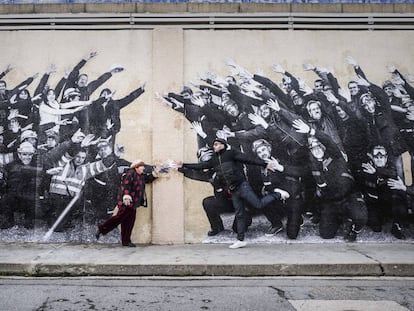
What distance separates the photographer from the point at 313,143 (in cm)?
805

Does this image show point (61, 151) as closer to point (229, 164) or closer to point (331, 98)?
point (229, 164)

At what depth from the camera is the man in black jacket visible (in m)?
7.38

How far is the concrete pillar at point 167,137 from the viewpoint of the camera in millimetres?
7867

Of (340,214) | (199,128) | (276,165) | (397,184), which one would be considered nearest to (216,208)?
(276,165)

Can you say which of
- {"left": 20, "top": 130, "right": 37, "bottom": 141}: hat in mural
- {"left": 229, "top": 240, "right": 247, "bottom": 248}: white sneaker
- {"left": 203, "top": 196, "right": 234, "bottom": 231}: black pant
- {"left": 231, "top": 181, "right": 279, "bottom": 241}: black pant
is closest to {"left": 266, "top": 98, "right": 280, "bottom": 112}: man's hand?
{"left": 231, "top": 181, "right": 279, "bottom": 241}: black pant

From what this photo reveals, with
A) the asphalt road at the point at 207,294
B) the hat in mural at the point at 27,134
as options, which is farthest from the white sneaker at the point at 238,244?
the hat in mural at the point at 27,134

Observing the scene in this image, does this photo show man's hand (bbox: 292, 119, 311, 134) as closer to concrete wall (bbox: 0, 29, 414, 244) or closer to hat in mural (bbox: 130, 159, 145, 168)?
concrete wall (bbox: 0, 29, 414, 244)

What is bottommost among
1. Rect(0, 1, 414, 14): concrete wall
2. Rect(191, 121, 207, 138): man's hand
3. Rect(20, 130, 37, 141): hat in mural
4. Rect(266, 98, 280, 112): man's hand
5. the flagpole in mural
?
the flagpole in mural

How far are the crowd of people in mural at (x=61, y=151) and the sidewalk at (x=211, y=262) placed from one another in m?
1.00

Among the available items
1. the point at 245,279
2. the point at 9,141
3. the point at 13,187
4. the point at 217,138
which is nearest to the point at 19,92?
the point at 9,141

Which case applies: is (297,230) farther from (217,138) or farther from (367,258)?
(217,138)

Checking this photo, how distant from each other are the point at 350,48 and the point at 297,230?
3577 mm

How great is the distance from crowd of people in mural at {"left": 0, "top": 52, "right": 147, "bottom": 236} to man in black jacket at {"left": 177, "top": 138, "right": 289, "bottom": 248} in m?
1.76

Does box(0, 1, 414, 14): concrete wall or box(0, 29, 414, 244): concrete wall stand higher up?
box(0, 1, 414, 14): concrete wall
